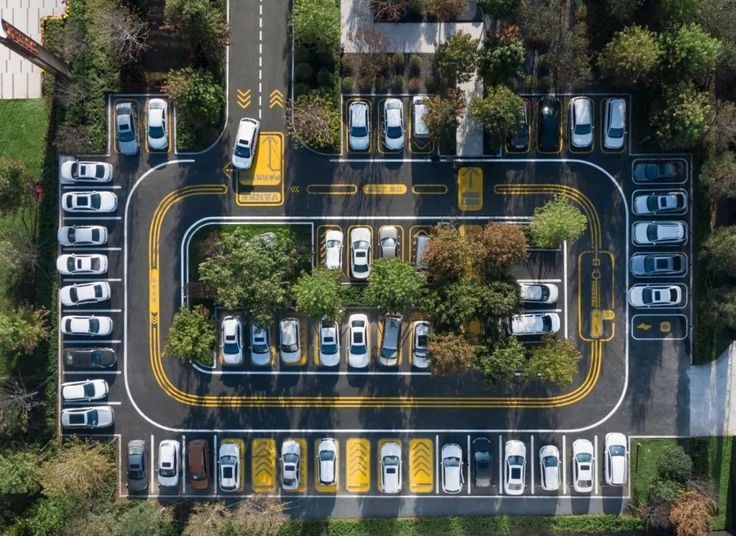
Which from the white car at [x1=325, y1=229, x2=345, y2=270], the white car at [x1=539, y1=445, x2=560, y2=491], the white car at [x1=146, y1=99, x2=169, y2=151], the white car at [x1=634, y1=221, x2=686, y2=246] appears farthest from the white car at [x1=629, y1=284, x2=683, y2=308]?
the white car at [x1=146, y1=99, x2=169, y2=151]

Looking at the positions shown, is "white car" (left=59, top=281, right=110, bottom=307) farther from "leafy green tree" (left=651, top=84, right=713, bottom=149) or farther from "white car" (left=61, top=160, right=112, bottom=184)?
"leafy green tree" (left=651, top=84, right=713, bottom=149)

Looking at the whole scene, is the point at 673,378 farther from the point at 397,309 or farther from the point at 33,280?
the point at 33,280

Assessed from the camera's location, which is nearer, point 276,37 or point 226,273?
point 226,273

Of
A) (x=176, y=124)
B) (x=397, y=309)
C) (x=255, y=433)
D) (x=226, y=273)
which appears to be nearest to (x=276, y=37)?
(x=176, y=124)

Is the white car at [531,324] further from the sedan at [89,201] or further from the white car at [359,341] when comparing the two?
the sedan at [89,201]

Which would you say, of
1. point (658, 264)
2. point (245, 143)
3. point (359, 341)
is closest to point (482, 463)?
point (359, 341)
